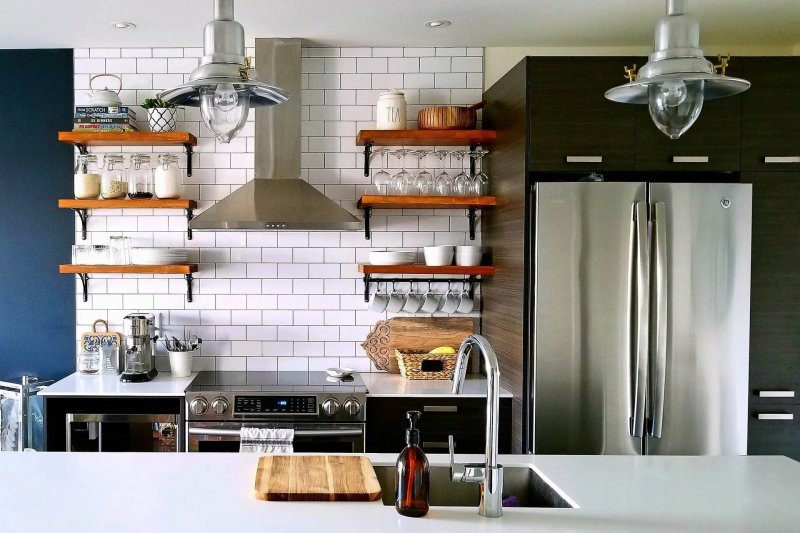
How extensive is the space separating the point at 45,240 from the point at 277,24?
1.96m

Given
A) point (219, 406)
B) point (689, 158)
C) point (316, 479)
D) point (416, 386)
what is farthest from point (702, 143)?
point (219, 406)

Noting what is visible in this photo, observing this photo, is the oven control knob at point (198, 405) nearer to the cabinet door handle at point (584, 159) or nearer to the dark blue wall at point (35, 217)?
the dark blue wall at point (35, 217)

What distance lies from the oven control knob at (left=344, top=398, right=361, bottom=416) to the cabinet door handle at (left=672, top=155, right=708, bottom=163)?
2.06 metres

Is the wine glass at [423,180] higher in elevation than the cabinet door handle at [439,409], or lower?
higher

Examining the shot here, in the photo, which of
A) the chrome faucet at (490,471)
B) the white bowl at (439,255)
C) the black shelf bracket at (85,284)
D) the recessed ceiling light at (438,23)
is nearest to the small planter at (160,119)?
the black shelf bracket at (85,284)

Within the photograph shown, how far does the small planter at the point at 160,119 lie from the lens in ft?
13.5

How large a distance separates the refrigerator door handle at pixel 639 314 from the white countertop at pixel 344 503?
1.03 m

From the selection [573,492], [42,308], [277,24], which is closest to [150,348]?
[42,308]

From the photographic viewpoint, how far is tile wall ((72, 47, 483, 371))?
169 inches

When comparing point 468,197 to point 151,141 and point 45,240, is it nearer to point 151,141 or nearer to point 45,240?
point 151,141

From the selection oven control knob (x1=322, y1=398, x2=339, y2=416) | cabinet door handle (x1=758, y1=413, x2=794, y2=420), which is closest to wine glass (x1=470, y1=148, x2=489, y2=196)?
oven control knob (x1=322, y1=398, x2=339, y2=416)

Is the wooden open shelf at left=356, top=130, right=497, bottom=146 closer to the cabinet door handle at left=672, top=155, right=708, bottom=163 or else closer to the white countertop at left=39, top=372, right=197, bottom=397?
the cabinet door handle at left=672, top=155, right=708, bottom=163

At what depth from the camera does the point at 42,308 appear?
429 cm

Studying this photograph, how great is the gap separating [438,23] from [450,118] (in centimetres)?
53
